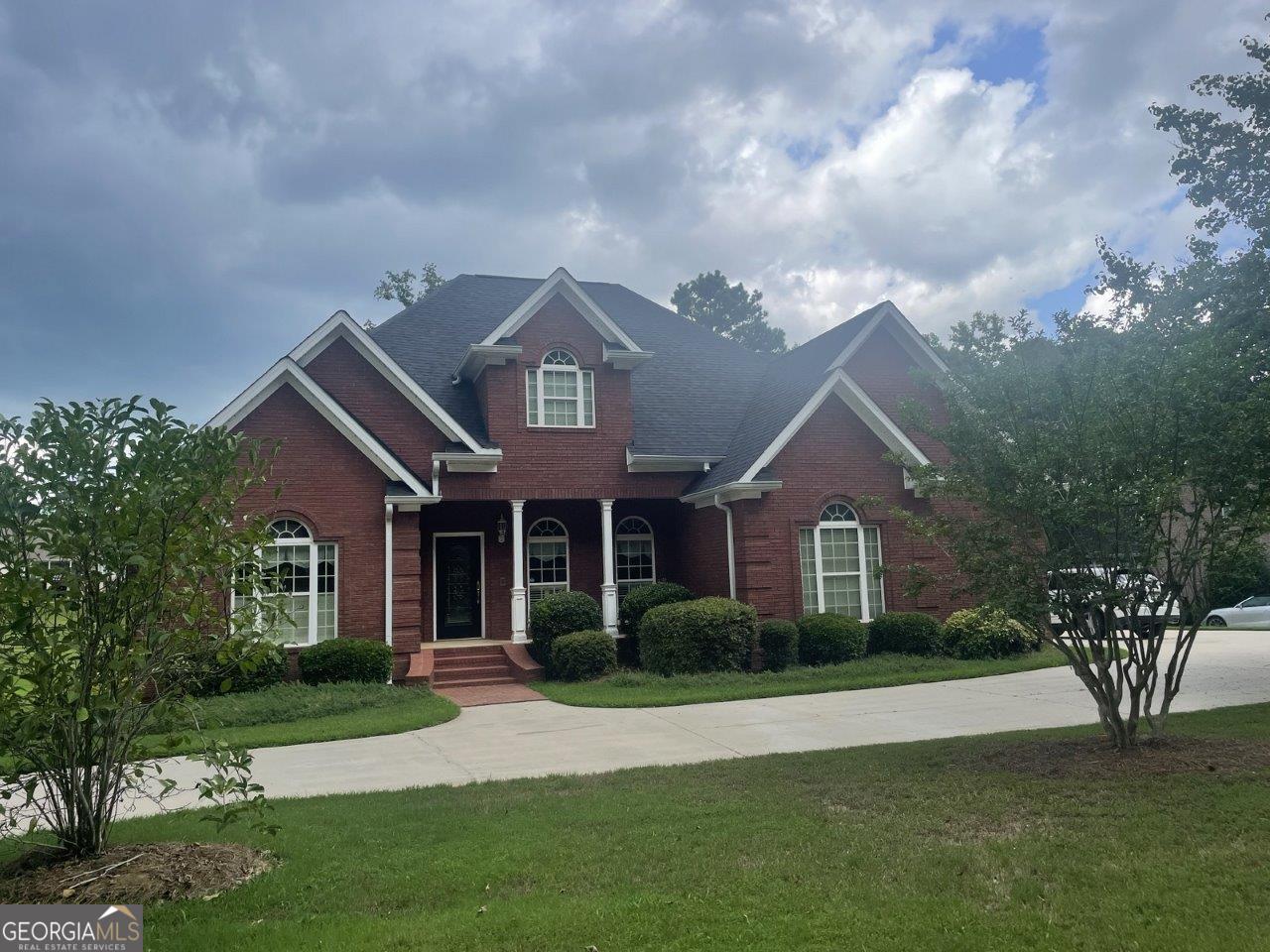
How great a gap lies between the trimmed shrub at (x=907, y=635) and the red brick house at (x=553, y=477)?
754mm

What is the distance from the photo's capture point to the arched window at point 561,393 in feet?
61.6

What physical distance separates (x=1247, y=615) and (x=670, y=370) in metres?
22.7

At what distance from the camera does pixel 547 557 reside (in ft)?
64.1

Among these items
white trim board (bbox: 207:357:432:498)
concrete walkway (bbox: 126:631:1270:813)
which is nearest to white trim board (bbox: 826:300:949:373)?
concrete walkway (bbox: 126:631:1270:813)

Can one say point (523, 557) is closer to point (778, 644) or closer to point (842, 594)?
point (778, 644)

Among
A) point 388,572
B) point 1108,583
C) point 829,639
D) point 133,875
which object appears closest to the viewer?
point 133,875

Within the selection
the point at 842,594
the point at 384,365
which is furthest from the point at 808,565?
the point at 384,365

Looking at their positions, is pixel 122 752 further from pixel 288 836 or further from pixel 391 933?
pixel 391 933

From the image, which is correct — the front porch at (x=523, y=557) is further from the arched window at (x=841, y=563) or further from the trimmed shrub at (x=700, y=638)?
the arched window at (x=841, y=563)

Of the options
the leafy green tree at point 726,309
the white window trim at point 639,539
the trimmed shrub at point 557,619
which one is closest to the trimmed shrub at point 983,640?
the white window trim at point 639,539

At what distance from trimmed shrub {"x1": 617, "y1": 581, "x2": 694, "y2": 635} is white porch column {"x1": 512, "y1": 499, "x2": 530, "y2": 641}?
6.56 feet

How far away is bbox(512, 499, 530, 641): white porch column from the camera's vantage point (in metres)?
17.7

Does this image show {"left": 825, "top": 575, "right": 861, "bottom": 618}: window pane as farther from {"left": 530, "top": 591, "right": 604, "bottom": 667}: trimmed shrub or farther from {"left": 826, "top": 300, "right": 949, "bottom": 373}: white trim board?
{"left": 826, "top": 300, "right": 949, "bottom": 373}: white trim board

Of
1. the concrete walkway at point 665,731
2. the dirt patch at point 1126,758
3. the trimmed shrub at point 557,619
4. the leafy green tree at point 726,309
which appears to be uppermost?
the leafy green tree at point 726,309
